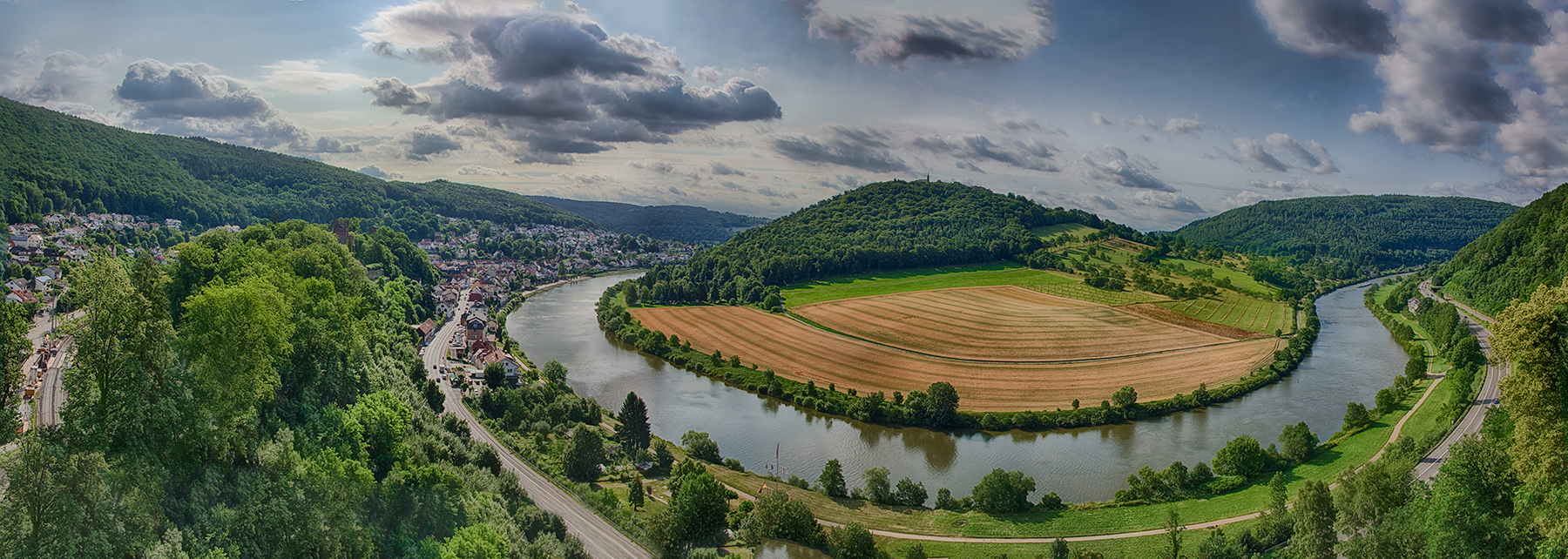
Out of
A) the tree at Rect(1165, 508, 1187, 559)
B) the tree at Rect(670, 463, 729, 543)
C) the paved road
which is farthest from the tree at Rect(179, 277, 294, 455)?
the paved road

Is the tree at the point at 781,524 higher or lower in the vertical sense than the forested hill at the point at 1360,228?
lower

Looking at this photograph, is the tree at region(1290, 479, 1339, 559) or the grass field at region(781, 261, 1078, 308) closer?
the tree at region(1290, 479, 1339, 559)

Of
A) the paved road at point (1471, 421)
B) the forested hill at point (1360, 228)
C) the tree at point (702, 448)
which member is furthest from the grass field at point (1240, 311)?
the forested hill at point (1360, 228)

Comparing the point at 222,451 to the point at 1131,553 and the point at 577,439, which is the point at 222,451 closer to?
the point at 577,439

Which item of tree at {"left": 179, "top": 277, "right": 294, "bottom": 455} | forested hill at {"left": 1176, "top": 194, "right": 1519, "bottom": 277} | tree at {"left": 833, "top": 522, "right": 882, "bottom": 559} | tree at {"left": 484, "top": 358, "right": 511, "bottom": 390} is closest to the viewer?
tree at {"left": 179, "top": 277, "right": 294, "bottom": 455}

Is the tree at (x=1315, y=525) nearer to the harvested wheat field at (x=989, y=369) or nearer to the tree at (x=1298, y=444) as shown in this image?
the tree at (x=1298, y=444)

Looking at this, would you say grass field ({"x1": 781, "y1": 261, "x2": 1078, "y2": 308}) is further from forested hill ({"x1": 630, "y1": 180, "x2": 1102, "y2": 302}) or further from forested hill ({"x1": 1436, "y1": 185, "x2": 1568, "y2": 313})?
forested hill ({"x1": 1436, "y1": 185, "x2": 1568, "y2": 313})

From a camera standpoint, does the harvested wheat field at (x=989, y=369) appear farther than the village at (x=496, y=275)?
No

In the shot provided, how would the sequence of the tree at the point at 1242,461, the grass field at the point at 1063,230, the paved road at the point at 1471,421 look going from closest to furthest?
the paved road at the point at 1471,421 < the tree at the point at 1242,461 < the grass field at the point at 1063,230

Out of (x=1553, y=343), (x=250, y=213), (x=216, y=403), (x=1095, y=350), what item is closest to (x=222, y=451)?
(x=216, y=403)
